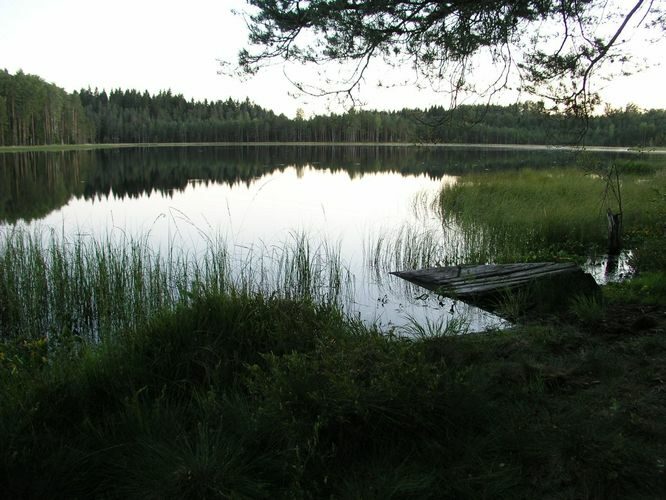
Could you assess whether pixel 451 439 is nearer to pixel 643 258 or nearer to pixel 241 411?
pixel 241 411

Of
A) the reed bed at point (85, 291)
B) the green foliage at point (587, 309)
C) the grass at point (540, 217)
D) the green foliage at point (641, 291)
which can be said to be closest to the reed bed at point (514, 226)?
the grass at point (540, 217)

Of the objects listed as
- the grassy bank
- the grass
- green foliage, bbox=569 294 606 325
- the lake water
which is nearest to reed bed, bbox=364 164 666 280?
the grass

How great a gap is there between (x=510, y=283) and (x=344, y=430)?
4.82m

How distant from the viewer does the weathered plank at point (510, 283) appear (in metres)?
6.63

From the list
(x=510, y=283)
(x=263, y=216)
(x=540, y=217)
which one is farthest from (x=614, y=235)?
(x=263, y=216)

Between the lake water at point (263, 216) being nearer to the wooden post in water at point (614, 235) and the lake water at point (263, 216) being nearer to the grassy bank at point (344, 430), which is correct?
the grassy bank at point (344, 430)

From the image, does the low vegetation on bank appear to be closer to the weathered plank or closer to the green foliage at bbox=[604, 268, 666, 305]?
the green foliage at bbox=[604, 268, 666, 305]

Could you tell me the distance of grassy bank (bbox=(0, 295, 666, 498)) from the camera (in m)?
2.65

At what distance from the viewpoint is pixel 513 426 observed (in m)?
3.12

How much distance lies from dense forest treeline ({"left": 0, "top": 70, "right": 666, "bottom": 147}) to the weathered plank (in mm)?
1728

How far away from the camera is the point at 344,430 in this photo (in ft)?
9.95

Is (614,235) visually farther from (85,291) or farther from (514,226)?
(85,291)

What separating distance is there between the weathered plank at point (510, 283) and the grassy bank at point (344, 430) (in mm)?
2441

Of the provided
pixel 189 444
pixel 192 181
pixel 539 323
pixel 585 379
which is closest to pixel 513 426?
pixel 585 379
